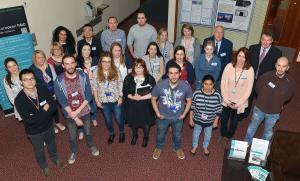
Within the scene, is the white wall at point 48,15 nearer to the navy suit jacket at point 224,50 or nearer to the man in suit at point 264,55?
the navy suit jacket at point 224,50

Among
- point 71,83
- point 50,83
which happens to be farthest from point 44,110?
point 50,83

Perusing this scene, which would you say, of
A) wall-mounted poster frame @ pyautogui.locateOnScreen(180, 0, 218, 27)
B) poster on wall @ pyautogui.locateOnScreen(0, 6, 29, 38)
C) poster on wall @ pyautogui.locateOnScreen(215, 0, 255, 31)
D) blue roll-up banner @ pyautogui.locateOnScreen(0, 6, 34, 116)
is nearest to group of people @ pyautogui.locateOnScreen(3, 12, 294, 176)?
blue roll-up banner @ pyautogui.locateOnScreen(0, 6, 34, 116)

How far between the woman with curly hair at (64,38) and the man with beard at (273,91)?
125 inches

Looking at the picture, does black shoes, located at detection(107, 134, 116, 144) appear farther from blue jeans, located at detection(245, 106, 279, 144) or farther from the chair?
the chair

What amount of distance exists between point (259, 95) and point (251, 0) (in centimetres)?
347

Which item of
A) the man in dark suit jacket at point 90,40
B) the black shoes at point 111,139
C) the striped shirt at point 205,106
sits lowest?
the black shoes at point 111,139

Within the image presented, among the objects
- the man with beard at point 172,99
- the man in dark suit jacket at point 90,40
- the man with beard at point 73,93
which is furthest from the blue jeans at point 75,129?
the man in dark suit jacket at point 90,40

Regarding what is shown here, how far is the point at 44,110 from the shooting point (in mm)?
3621

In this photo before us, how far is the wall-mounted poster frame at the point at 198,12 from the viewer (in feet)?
23.1

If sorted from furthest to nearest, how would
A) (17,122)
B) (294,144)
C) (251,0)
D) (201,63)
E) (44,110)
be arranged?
(251,0) → (17,122) → (201,63) → (294,144) → (44,110)

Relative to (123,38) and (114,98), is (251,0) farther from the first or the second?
(114,98)

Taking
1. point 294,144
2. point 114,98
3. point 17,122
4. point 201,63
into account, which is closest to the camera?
point 294,144

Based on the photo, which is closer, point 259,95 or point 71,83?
point 71,83

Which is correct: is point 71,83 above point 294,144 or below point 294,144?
above
